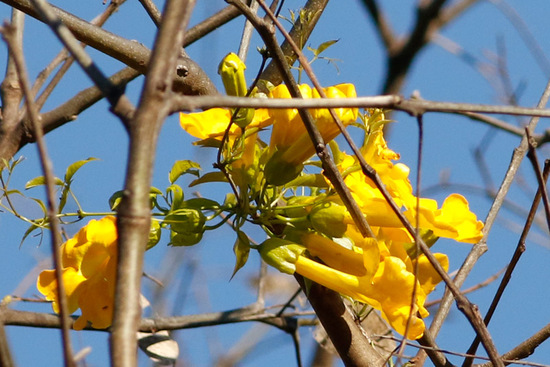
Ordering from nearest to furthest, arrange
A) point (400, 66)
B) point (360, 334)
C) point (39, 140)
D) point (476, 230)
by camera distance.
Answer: point (39, 140) → point (476, 230) → point (360, 334) → point (400, 66)

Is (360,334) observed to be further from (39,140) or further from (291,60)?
(39,140)

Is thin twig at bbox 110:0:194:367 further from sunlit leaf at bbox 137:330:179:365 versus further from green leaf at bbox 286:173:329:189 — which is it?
sunlit leaf at bbox 137:330:179:365

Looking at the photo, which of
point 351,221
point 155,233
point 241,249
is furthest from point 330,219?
point 155,233

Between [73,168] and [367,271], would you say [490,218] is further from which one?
[73,168]

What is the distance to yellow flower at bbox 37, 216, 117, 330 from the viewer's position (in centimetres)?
95

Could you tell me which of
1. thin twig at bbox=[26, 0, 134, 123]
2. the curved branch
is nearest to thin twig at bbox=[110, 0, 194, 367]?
thin twig at bbox=[26, 0, 134, 123]

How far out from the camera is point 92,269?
0.96 m

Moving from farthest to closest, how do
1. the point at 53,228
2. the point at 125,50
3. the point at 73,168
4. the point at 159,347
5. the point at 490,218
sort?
the point at 159,347 → the point at 490,218 → the point at 125,50 → the point at 73,168 → the point at 53,228

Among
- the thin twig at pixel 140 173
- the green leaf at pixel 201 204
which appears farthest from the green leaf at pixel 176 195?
the thin twig at pixel 140 173

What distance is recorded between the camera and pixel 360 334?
3.72 feet

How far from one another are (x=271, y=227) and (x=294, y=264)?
0.30 feet

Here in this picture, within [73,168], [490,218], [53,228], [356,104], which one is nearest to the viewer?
[53,228]

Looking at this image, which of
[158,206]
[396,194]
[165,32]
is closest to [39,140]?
[165,32]

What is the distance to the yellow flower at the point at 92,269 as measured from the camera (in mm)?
952
